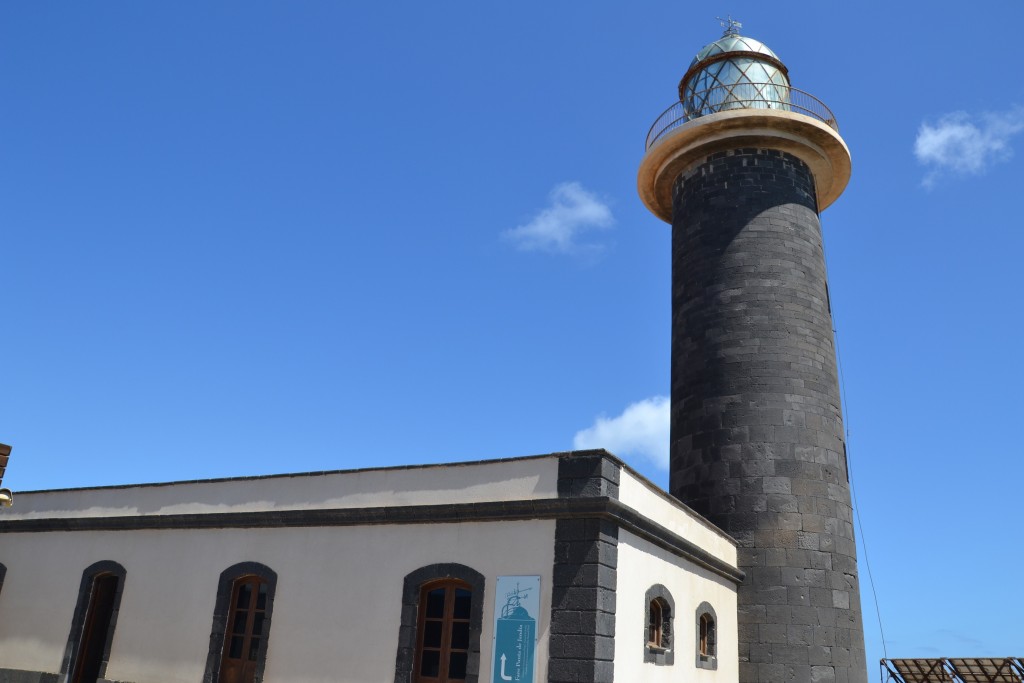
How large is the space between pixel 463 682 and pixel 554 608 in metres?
1.58

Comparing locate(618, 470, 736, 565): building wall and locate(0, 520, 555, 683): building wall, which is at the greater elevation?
locate(618, 470, 736, 565): building wall

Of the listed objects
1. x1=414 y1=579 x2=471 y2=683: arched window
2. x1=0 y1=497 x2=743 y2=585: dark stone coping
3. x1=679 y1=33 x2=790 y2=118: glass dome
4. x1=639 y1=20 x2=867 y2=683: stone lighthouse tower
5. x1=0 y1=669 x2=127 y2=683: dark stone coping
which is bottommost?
x1=0 y1=669 x2=127 y2=683: dark stone coping

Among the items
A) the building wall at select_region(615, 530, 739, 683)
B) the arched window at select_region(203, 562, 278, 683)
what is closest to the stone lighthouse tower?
the building wall at select_region(615, 530, 739, 683)

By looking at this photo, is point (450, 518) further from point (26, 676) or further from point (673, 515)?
point (26, 676)

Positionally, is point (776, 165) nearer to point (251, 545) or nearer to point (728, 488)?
point (728, 488)

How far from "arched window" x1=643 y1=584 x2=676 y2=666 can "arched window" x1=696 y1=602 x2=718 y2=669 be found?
1.07 m

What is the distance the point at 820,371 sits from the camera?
1474 cm

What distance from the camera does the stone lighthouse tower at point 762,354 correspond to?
13.1 m

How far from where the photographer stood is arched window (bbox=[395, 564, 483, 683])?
10047mm

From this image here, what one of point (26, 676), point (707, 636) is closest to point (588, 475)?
point (707, 636)

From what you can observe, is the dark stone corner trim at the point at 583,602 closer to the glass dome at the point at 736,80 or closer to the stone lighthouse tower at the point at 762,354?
the stone lighthouse tower at the point at 762,354

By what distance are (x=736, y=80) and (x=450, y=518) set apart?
11327 mm

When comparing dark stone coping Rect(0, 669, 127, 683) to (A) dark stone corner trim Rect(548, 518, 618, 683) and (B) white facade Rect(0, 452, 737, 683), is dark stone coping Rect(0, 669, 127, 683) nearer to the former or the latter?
(B) white facade Rect(0, 452, 737, 683)

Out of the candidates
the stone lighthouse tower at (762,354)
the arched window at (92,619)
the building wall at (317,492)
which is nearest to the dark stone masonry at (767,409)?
the stone lighthouse tower at (762,354)
